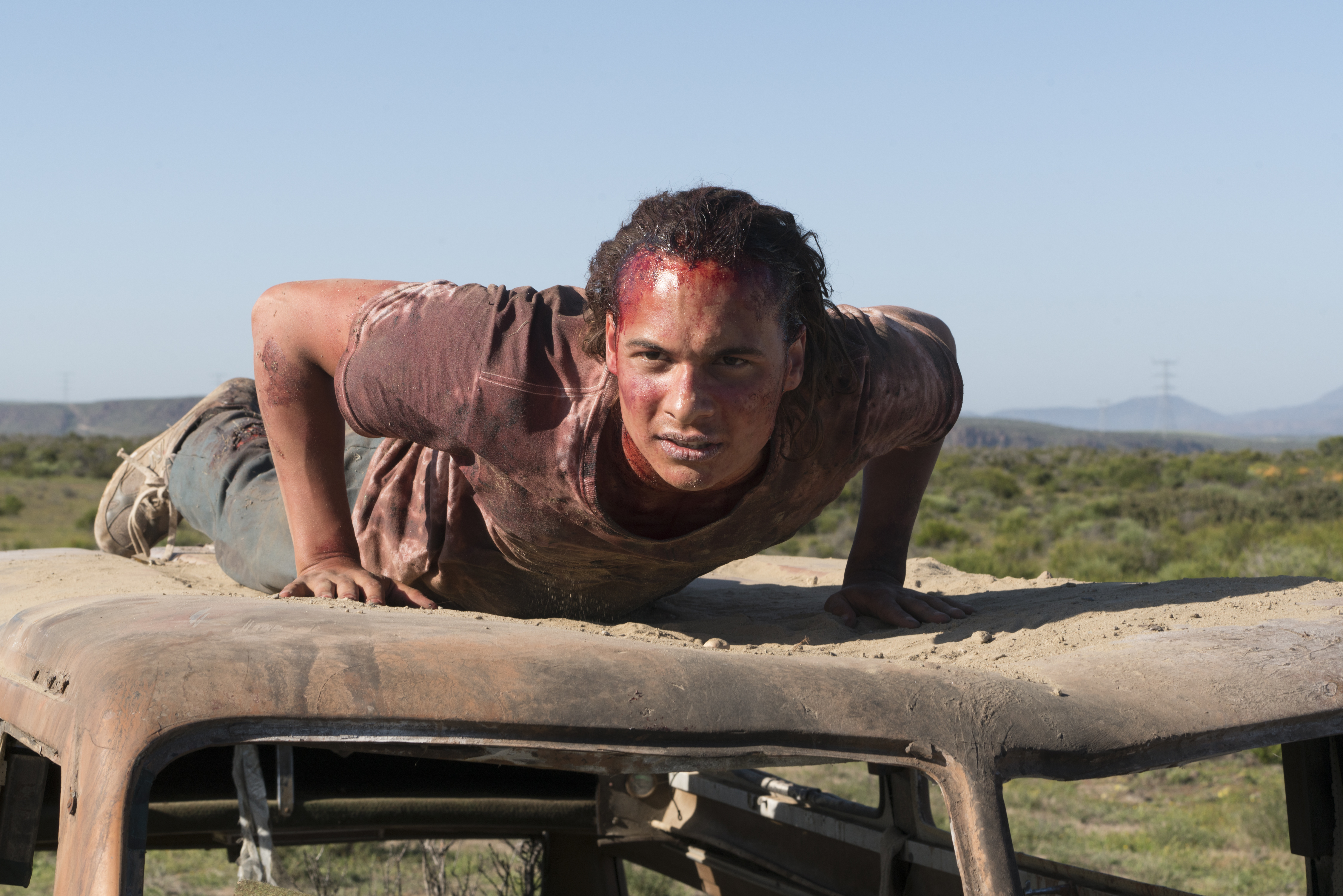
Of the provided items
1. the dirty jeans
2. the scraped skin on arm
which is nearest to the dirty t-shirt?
the scraped skin on arm

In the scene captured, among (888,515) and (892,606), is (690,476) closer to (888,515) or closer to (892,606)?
(892,606)

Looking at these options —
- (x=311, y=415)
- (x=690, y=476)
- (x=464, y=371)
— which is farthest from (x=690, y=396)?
(x=311, y=415)

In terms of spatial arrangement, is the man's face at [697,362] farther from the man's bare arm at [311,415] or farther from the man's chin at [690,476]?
the man's bare arm at [311,415]

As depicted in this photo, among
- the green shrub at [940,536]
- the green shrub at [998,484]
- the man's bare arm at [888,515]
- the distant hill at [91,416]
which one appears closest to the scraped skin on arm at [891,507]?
the man's bare arm at [888,515]

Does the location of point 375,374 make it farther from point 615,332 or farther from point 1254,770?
point 1254,770

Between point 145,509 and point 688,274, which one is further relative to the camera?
point 145,509

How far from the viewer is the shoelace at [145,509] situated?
4.26m

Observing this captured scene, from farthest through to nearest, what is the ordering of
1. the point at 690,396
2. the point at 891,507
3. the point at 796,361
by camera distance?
the point at 891,507, the point at 796,361, the point at 690,396

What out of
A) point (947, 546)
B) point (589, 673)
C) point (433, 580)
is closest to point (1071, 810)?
point (433, 580)

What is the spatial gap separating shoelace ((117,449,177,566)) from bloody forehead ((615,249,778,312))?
2.72 metres

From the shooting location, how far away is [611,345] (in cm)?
226

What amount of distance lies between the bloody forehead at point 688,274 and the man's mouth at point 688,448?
27cm

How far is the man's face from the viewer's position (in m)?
2.07

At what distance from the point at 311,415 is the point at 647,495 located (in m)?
0.86
